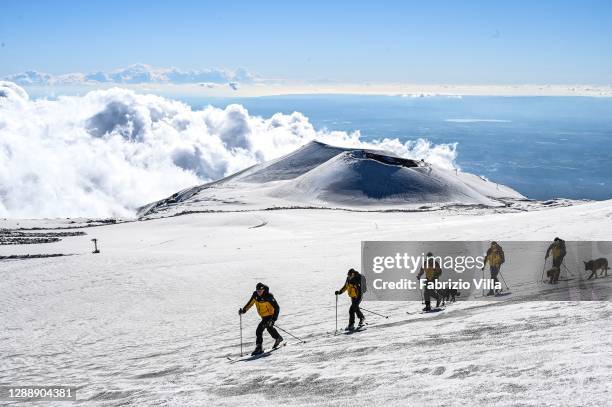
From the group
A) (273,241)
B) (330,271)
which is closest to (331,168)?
(273,241)

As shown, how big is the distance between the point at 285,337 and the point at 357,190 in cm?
5857

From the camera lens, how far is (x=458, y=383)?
8906 mm

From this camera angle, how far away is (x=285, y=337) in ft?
46.4

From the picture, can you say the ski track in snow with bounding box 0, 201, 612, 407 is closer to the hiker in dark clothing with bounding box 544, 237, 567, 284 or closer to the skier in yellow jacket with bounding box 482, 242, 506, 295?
the skier in yellow jacket with bounding box 482, 242, 506, 295

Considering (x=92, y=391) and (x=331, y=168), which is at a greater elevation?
(x=331, y=168)

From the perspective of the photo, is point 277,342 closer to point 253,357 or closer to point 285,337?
point 253,357

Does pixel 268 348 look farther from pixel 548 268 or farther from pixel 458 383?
pixel 548 268

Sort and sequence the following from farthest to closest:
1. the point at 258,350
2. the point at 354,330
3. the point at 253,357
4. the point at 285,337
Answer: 1. the point at 285,337
2. the point at 354,330
3. the point at 258,350
4. the point at 253,357

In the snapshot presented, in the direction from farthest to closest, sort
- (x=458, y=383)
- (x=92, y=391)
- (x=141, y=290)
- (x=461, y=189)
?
(x=461, y=189), (x=141, y=290), (x=92, y=391), (x=458, y=383)

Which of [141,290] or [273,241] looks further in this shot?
[273,241]

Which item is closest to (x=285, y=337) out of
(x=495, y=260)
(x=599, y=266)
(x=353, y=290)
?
(x=353, y=290)

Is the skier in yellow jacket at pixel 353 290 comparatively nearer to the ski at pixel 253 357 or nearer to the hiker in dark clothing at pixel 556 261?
the ski at pixel 253 357

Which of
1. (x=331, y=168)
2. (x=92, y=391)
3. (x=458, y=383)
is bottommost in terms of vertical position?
(x=92, y=391)

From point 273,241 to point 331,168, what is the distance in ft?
159
